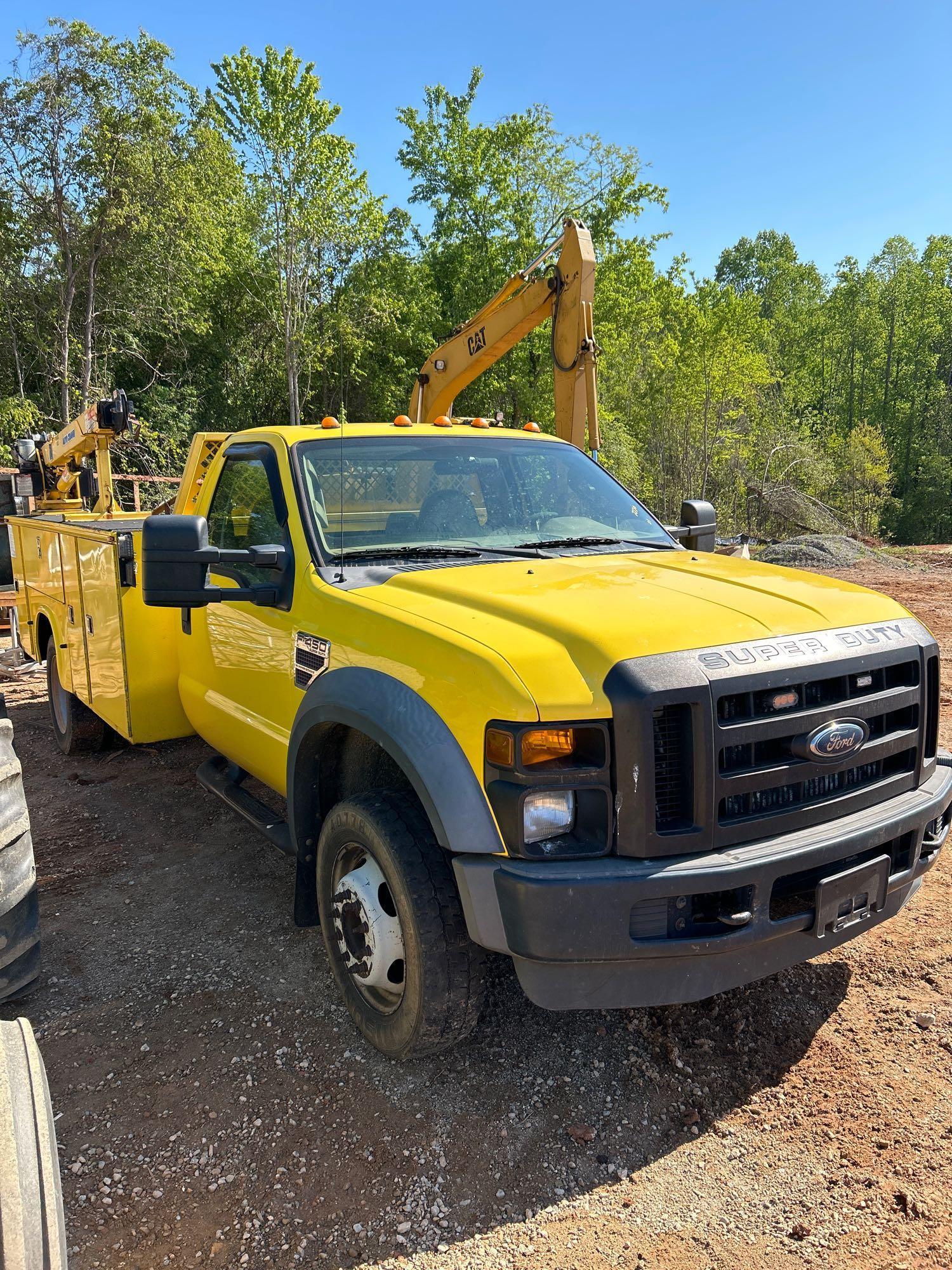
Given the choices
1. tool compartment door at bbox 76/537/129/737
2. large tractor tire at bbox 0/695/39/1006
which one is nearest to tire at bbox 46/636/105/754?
tool compartment door at bbox 76/537/129/737

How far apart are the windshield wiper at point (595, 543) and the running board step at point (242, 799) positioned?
153cm

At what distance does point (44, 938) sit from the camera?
375 centimetres

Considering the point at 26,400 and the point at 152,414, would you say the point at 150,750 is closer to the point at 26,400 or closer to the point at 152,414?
the point at 26,400

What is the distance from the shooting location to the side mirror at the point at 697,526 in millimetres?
4465

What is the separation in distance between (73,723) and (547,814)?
4.71 m

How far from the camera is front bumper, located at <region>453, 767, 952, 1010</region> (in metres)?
2.21

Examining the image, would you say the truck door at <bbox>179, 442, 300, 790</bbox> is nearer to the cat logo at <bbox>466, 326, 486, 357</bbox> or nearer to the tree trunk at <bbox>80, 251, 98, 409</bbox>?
the cat logo at <bbox>466, 326, 486, 357</bbox>

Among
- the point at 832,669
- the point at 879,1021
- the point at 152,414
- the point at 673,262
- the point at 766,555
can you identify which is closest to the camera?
the point at 832,669

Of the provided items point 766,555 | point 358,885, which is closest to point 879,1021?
point 358,885

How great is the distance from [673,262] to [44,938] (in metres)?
35.7

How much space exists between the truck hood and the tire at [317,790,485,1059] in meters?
0.67

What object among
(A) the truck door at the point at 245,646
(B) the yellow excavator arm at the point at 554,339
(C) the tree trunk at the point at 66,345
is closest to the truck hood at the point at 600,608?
(A) the truck door at the point at 245,646

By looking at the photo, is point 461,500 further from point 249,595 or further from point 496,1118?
point 496,1118

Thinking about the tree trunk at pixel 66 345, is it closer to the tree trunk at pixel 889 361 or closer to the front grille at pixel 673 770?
the front grille at pixel 673 770
